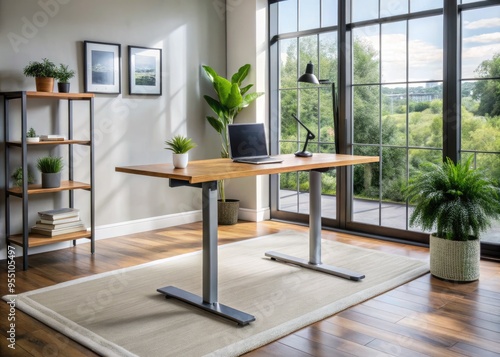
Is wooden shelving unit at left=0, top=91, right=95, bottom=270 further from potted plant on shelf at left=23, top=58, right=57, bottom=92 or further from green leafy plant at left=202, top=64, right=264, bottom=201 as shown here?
green leafy plant at left=202, top=64, right=264, bottom=201

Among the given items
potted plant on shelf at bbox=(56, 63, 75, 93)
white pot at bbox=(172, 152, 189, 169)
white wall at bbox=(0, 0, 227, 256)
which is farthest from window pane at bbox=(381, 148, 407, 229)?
potted plant on shelf at bbox=(56, 63, 75, 93)

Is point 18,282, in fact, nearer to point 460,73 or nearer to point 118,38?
point 118,38

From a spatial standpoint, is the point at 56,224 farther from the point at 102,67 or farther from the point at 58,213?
the point at 102,67

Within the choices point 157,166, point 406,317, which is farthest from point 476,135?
point 157,166

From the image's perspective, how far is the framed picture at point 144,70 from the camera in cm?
527

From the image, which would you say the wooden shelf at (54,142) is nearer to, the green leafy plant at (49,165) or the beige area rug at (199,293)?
the green leafy plant at (49,165)

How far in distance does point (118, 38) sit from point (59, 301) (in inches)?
109

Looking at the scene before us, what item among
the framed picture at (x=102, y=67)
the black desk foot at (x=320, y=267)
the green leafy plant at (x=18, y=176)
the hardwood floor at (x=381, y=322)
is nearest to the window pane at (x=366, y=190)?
the hardwood floor at (x=381, y=322)

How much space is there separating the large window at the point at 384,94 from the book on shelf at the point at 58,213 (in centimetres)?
237

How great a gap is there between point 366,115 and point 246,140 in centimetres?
195

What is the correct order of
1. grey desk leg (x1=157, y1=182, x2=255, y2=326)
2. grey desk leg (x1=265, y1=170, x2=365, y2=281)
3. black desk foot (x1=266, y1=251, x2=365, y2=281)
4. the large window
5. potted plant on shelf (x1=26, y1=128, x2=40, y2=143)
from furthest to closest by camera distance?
the large window → potted plant on shelf (x1=26, y1=128, x2=40, y2=143) → grey desk leg (x1=265, y1=170, x2=365, y2=281) → black desk foot (x1=266, y1=251, x2=365, y2=281) → grey desk leg (x1=157, y1=182, x2=255, y2=326)

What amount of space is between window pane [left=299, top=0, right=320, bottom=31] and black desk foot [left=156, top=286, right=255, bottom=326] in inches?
132

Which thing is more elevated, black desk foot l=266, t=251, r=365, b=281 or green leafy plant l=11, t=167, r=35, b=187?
green leafy plant l=11, t=167, r=35, b=187

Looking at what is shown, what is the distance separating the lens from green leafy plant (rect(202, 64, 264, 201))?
5699 mm
